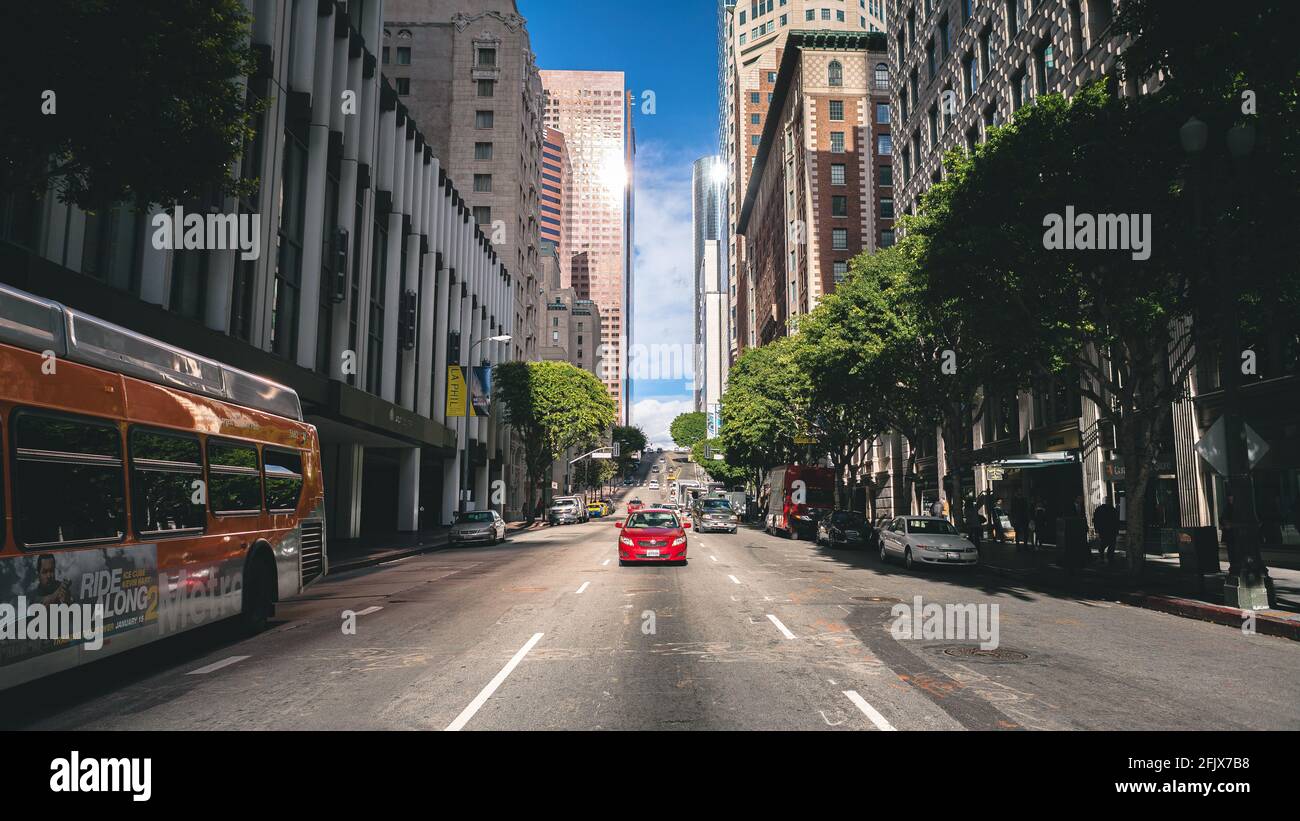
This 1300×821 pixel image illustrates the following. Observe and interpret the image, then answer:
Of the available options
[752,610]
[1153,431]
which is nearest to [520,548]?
[752,610]

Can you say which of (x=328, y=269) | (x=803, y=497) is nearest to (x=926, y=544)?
(x=803, y=497)

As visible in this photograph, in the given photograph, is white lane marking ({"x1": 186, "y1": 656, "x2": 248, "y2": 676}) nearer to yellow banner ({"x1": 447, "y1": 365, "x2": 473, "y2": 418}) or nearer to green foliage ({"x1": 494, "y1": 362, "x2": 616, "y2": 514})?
yellow banner ({"x1": 447, "y1": 365, "x2": 473, "y2": 418})

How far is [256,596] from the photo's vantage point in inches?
428

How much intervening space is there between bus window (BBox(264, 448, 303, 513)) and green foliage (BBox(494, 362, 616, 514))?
144ft

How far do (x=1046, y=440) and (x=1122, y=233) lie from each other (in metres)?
17.1

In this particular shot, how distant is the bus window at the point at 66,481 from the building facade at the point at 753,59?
312ft

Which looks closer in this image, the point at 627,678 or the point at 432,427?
the point at 627,678

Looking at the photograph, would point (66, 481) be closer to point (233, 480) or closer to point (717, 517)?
point (233, 480)

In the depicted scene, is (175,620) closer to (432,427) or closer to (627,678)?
(627,678)

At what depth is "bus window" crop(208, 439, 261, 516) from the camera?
9695 millimetres

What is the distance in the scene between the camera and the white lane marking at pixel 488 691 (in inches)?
236

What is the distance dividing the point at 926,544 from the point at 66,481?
18.1 metres

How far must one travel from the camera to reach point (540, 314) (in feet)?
301

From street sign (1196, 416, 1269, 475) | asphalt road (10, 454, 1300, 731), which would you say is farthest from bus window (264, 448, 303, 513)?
street sign (1196, 416, 1269, 475)
